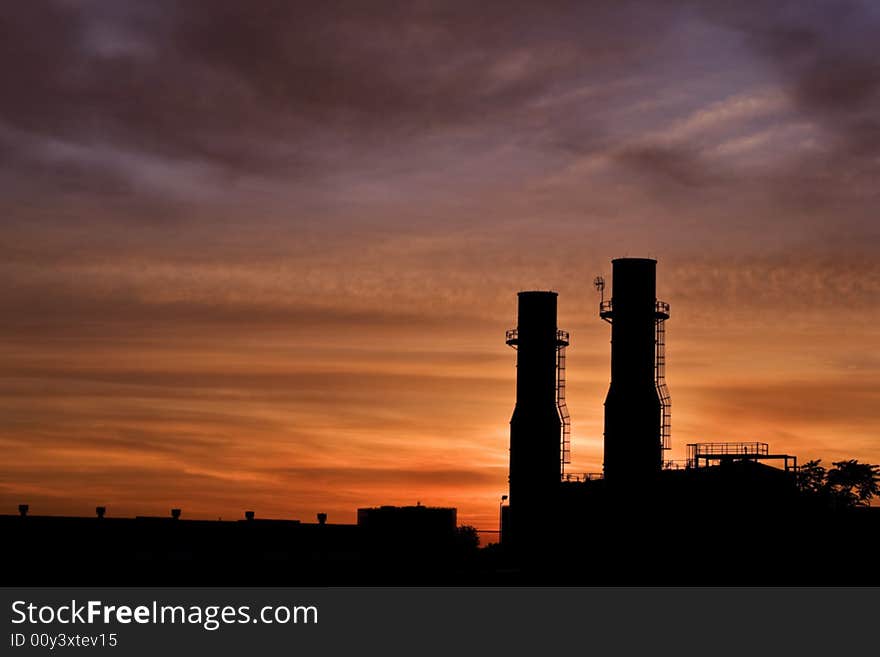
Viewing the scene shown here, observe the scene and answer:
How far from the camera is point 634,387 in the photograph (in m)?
92.8

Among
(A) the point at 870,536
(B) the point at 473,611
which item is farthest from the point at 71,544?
(A) the point at 870,536

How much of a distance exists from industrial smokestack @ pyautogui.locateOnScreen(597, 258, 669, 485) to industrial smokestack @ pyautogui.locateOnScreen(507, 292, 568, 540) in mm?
4794

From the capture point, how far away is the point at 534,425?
97.6 metres

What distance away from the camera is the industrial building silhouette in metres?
83.9

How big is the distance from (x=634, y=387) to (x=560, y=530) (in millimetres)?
9942

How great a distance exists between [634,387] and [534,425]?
7.98 m

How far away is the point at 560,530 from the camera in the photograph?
93312 millimetres

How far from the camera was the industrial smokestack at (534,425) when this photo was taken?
97.5 meters

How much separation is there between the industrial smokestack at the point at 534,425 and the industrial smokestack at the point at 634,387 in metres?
4.79

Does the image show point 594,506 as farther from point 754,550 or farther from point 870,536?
point 870,536

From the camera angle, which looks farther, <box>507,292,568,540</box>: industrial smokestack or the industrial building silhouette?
<box>507,292,568,540</box>: industrial smokestack

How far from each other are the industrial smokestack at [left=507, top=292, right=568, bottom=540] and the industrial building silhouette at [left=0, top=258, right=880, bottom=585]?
0.30ft

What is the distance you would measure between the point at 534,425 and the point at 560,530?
25.1 ft

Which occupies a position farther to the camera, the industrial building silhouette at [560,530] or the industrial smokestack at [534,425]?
the industrial smokestack at [534,425]
